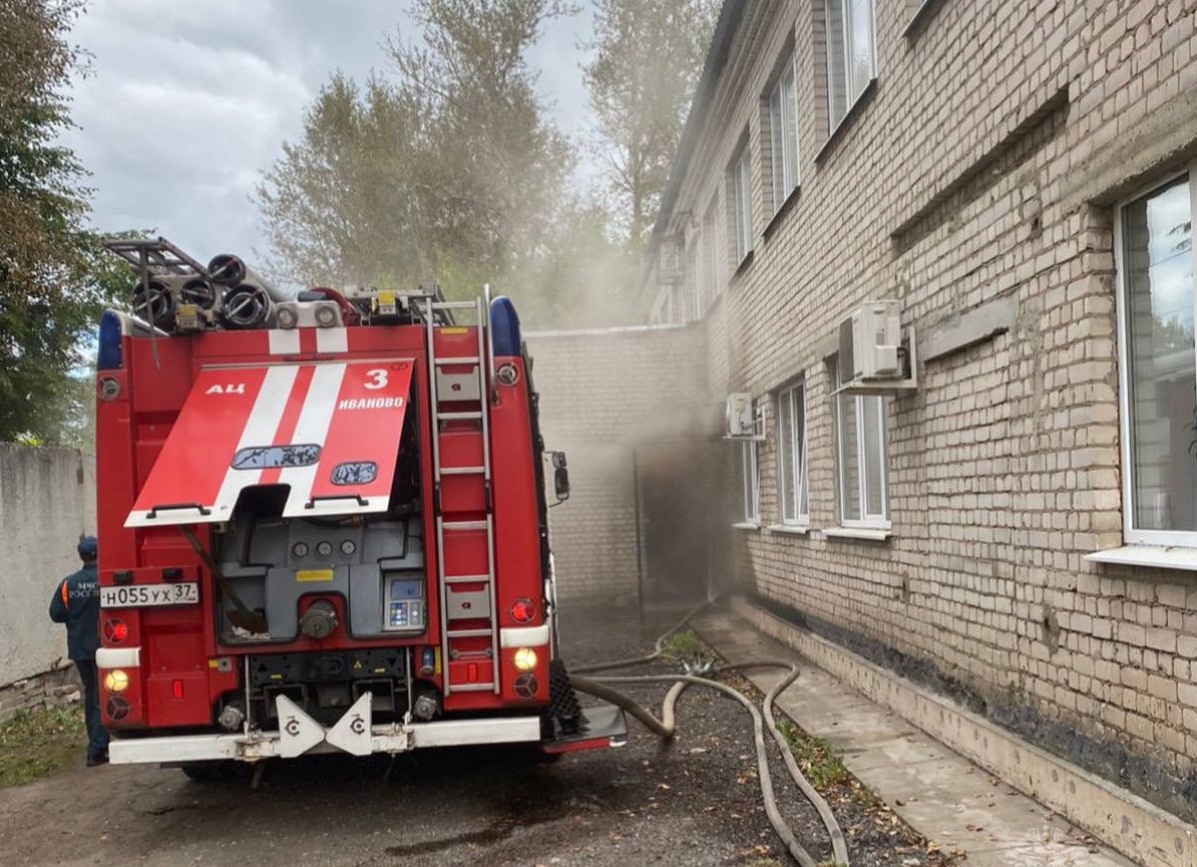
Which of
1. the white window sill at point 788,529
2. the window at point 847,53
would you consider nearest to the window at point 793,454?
the white window sill at point 788,529

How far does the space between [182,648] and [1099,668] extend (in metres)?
4.48

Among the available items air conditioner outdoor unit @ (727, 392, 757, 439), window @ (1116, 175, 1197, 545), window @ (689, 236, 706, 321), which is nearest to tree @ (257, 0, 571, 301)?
window @ (689, 236, 706, 321)

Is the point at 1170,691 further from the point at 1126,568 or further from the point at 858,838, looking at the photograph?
the point at 858,838

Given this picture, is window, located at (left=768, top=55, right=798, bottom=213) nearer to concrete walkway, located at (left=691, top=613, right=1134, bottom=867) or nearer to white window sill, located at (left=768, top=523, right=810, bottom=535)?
white window sill, located at (left=768, top=523, right=810, bottom=535)

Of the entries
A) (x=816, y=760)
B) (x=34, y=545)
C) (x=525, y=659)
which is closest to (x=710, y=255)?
(x=34, y=545)

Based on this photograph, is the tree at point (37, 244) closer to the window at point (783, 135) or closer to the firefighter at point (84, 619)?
the firefighter at point (84, 619)

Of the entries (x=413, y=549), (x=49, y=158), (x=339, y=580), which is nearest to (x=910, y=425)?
(x=413, y=549)

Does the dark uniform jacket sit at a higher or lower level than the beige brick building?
lower

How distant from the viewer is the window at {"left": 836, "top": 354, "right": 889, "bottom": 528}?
24.4ft

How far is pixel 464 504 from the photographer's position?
17.5 ft

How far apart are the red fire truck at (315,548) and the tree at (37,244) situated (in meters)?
6.96

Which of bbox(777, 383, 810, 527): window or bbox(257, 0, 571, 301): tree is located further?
bbox(257, 0, 571, 301): tree

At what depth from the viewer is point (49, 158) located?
12.1 metres

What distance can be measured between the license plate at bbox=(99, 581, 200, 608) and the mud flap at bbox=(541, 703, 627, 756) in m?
2.09
